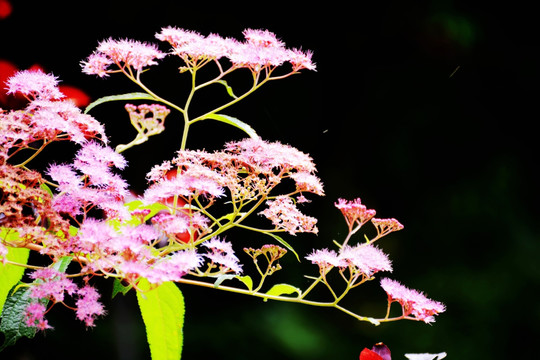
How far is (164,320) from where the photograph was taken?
493 mm

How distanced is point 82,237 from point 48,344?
2.97ft

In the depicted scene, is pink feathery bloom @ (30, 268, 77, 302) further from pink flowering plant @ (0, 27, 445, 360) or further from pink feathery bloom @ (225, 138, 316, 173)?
pink feathery bloom @ (225, 138, 316, 173)

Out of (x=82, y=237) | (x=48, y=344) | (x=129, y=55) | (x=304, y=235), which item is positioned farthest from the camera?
(x=304, y=235)

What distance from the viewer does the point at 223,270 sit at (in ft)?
1.47

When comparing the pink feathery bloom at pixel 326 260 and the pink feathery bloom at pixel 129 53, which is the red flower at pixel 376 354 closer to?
the pink feathery bloom at pixel 326 260

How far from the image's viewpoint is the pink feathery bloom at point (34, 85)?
1.56 feet

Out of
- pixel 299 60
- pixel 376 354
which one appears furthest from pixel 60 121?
pixel 376 354

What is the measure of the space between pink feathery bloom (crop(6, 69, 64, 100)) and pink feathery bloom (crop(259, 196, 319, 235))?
0.66 ft

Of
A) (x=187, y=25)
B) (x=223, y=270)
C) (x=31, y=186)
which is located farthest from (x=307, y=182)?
(x=187, y=25)

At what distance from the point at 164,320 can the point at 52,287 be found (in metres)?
0.15

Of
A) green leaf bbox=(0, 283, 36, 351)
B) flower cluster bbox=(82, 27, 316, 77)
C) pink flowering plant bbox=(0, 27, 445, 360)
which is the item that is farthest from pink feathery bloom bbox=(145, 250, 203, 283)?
flower cluster bbox=(82, 27, 316, 77)

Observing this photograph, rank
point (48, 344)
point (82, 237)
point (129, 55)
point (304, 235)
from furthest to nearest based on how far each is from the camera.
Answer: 1. point (304, 235)
2. point (48, 344)
3. point (129, 55)
4. point (82, 237)

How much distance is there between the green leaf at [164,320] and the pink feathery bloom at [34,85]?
18cm

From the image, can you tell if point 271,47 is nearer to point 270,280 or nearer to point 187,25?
point 187,25
